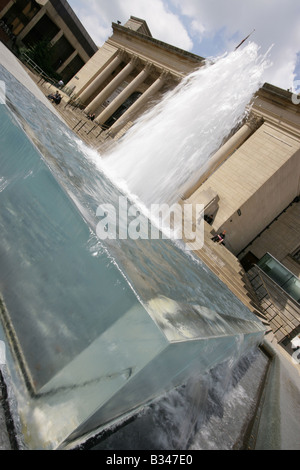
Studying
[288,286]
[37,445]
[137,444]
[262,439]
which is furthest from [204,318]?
[288,286]

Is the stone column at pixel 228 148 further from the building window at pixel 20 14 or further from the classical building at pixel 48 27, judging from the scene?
the building window at pixel 20 14

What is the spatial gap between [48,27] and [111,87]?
1423 cm

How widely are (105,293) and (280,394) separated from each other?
2.78 meters

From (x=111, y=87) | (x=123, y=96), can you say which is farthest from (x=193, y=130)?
(x=111, y=87)

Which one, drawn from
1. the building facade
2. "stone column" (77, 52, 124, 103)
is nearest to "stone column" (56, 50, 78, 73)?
the building facade

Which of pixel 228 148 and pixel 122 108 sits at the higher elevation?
pixel 228 148

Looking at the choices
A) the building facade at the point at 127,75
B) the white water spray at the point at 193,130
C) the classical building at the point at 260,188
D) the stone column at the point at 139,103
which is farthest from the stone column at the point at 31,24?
the white water spray at the point at 193,130

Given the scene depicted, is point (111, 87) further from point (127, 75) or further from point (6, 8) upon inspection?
point (6, 8)

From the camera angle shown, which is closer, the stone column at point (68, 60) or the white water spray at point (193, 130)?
the white water spray at point (193, 130)

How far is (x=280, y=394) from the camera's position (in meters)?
3.06

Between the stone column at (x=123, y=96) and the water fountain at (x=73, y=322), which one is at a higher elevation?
the stone column at (x=123, y=96)

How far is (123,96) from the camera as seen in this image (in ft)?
91.1

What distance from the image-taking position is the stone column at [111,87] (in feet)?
93.5

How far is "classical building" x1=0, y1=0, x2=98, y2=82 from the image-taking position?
3178cm
